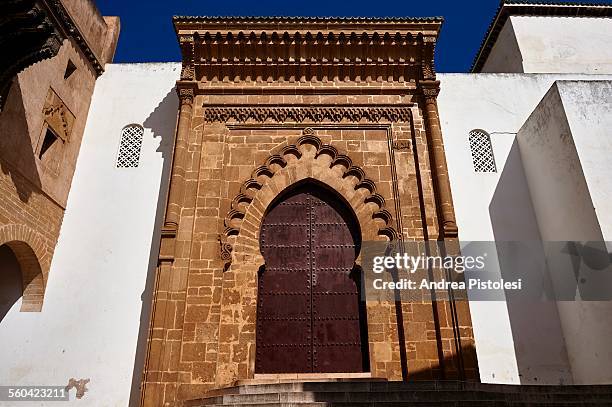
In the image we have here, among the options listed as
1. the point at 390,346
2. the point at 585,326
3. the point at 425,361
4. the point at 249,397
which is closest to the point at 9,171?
the point at 249,397

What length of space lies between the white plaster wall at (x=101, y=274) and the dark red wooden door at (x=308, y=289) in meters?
1.79

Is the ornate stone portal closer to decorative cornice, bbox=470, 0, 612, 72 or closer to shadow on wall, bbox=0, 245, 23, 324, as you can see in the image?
shadow on wall, bbox=0, 245, 23, 324

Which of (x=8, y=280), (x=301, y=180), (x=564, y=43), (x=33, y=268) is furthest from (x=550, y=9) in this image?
(x=8, y=280)

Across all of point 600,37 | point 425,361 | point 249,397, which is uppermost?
point 600,37

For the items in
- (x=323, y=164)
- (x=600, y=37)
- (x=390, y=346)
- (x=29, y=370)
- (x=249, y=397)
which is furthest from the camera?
(x=600, y=37)

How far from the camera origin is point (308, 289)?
6.48 m

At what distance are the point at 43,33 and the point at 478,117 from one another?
671 cm

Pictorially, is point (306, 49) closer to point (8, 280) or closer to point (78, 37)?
point (78, 37)

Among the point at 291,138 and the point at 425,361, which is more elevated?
the point at 291,138

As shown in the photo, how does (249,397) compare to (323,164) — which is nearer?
(249,397)

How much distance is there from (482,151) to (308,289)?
A: 388 cm

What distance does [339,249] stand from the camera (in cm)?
672

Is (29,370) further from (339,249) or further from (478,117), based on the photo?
(478,117)

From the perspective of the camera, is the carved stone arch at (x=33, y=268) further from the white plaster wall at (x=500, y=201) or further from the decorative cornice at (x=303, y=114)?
the white plaster wall at (x=500, y=201)
